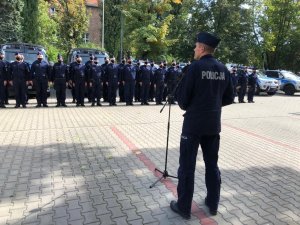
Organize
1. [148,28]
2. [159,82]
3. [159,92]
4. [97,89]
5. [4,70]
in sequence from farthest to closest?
[148,28]
[159,92]
[159,82]
[97,89]
[4,70]

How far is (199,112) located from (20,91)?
1003 cm

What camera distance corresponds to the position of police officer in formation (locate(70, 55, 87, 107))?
12797 millimetres

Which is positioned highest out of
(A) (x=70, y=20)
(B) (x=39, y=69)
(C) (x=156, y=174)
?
(A) (x=70, y=20)

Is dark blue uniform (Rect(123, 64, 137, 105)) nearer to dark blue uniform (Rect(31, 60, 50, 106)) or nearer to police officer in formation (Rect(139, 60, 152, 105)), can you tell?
police officer in formation (Rect(139, 60, 152, 105))

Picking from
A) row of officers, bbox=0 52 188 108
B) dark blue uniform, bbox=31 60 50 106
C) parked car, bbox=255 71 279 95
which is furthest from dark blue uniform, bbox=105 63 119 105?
parked car, bbox=255 71 279 95

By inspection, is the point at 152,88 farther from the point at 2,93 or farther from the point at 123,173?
the point at 123,173

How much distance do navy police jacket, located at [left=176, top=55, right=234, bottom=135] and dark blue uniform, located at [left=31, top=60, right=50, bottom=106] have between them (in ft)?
31.2

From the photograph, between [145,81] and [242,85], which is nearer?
[145,81]

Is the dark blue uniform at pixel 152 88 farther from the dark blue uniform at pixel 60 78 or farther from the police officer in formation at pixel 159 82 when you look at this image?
the dark blue uniform at pixel 60 78

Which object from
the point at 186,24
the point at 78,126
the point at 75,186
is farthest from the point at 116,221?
the point at 186,24

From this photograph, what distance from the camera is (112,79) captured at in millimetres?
13531

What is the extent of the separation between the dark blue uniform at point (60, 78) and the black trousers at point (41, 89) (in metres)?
0.42

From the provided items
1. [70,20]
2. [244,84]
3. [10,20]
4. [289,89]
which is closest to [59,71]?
[244,84]

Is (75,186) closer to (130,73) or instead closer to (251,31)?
(130,73)
